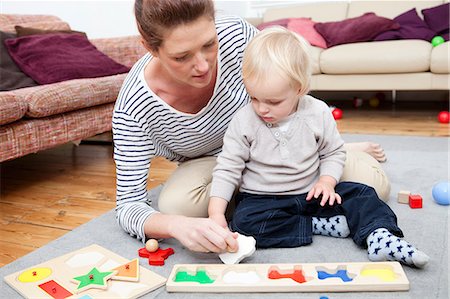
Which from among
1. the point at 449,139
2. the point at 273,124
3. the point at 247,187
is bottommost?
the point at 449,139

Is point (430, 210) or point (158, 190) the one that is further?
point (158, 190)

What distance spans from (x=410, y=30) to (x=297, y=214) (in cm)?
218

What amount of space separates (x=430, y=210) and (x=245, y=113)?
1.97 ft

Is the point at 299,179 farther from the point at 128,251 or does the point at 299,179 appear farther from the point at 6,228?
the point at 6,228

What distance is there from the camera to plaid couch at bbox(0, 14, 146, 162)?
1.66 m

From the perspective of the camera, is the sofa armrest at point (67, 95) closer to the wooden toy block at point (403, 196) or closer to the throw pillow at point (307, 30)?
the wooden toy block at point (403, 196)

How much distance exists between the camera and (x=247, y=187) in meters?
1.24

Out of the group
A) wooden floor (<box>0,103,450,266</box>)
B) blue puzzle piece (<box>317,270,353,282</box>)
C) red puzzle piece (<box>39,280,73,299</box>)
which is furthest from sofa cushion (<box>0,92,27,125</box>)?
blue puzzle piece (<box>317,270,353,282</box>)

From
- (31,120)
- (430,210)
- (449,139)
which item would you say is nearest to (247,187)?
(430,210)

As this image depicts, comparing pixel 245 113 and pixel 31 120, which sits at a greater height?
pixel 245 113

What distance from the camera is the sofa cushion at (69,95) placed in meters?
1.75

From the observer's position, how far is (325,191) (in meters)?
1.15

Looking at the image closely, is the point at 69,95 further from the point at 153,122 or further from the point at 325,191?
the point at 325,191

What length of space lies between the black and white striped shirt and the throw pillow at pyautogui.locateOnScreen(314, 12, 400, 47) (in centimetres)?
191
